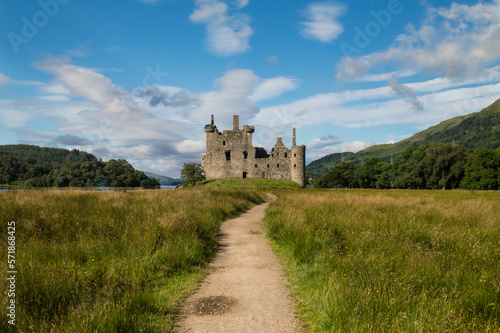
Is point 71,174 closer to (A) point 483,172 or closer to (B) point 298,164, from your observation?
(B) point 298,164

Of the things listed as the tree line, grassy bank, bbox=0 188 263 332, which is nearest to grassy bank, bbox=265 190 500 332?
grassy bank, bbox=0 188 263 332

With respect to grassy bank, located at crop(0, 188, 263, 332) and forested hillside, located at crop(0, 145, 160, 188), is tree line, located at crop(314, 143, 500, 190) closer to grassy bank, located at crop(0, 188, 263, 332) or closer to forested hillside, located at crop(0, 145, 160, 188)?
forested hillside, located at crop(0, 145, 160, 188)

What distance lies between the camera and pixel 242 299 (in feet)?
16.3

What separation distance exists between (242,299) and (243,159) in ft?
200

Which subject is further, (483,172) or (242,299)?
(483,172)

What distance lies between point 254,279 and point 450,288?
3.69 m

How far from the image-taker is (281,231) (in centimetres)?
930

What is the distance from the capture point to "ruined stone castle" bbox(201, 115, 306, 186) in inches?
2576

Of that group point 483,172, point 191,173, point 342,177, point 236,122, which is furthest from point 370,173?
point 191,173

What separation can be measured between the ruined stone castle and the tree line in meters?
30.4

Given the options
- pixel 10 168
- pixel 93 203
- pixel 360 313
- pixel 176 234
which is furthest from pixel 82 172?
pixel 360 313

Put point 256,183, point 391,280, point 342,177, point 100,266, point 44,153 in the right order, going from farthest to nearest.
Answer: point 44,153
point 342,177
point 256,183
point 100,266
point 391,280

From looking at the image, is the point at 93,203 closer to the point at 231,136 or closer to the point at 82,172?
the point at 231,136

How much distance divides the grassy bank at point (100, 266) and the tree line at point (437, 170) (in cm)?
7236
